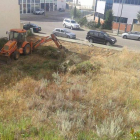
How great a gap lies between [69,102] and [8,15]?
14792mm

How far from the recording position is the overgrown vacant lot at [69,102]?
588 cm

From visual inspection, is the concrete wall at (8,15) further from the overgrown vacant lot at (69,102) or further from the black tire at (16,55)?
the overgrown vacant lot at (69,102)

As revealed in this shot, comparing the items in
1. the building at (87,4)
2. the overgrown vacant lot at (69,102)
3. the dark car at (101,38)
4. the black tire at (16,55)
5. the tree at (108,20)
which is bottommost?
the overgrown vacant lot at (69,102)

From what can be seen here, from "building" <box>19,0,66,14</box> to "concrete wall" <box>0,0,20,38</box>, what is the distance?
30.1 metres

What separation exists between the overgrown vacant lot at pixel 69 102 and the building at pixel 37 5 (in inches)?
1528

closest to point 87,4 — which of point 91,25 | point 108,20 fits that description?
point 108,20

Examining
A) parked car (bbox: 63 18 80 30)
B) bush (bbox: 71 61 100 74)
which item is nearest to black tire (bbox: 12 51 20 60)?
bush (bbox: 71 61 100 74)

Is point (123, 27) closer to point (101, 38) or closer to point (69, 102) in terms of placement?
point (101, 38)

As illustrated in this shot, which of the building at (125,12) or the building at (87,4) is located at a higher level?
the building at (87,4)

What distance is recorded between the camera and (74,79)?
1113 cm

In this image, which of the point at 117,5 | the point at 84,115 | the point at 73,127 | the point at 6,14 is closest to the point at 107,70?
the point at 84,115

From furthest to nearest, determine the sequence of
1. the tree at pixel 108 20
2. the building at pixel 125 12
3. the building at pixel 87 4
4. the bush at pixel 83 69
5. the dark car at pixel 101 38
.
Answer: the building at pixel 87 4
the building at pixel 125 12
the tree at pixel 108 20
the dark car at pixel 101 38
the bush at pixel 83 69

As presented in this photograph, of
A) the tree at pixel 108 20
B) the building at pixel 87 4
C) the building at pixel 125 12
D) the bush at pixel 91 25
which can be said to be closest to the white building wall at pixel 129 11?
the building at pixel 125 12

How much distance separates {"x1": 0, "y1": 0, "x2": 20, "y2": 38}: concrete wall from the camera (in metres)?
18.4
